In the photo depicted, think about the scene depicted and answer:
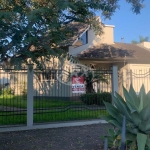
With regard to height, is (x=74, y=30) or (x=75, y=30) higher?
(x=75, y=30)

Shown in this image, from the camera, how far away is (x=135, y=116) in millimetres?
5219

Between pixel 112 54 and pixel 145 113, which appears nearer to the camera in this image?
pixel 145 113

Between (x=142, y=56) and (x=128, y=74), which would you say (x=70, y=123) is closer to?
(x=128, y=74)

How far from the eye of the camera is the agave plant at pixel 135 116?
5.17m

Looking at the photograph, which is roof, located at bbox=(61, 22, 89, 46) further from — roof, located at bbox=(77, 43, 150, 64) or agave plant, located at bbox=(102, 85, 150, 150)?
agave plant, located at bbox=(102, 85, 150, 150)

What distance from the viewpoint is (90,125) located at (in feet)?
32.2

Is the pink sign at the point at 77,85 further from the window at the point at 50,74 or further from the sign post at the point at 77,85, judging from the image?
the window at the point at 50,74

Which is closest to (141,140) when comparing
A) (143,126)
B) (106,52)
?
(143,126)

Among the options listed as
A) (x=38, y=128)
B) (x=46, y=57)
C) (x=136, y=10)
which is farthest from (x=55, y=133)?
(x=136, y=10)

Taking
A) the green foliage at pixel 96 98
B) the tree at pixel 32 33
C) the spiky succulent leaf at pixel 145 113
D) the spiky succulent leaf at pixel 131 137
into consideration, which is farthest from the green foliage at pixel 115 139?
the green foliage at pixel 96 98

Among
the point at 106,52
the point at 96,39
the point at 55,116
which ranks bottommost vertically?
the point at 55,116

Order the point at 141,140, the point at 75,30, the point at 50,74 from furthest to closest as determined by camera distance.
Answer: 1. the point at 50,74
2. the point at 75,30
3. the point at 141,140

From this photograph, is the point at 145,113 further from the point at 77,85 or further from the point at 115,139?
the point at 77,85

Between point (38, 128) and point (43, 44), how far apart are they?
4.25 metres
